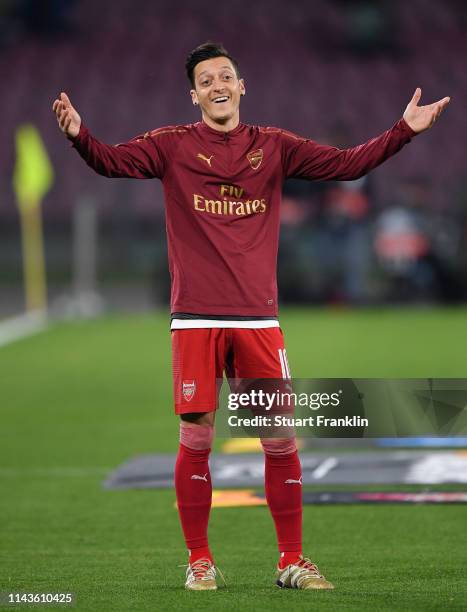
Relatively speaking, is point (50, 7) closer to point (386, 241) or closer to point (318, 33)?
point (318, 33)

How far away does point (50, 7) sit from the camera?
123ft

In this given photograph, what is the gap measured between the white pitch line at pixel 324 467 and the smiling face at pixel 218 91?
291 centimetres

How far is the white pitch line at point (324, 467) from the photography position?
25.5 feet

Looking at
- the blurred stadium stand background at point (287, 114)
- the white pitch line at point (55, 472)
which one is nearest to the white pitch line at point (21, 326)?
the blurred stadium stand background at point (287, 114)

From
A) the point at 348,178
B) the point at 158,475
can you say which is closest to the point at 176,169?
the point at 348,178

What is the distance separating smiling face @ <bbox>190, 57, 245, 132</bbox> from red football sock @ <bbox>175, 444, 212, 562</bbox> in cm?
120

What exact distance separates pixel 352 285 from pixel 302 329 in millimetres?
3287

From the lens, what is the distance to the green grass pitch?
16.8ft

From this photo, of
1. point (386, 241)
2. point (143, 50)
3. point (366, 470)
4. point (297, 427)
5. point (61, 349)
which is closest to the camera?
point (297, 427)

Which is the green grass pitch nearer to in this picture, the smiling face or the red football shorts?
the red football shorts

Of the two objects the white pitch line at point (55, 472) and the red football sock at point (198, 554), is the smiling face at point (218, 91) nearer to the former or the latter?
the red football sock at point (198, 554)

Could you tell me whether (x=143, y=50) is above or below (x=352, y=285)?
above

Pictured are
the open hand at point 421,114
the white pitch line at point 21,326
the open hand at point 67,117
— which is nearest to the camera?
the open hand at point 67,117

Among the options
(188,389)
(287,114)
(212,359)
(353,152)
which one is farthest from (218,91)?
(287,114)
